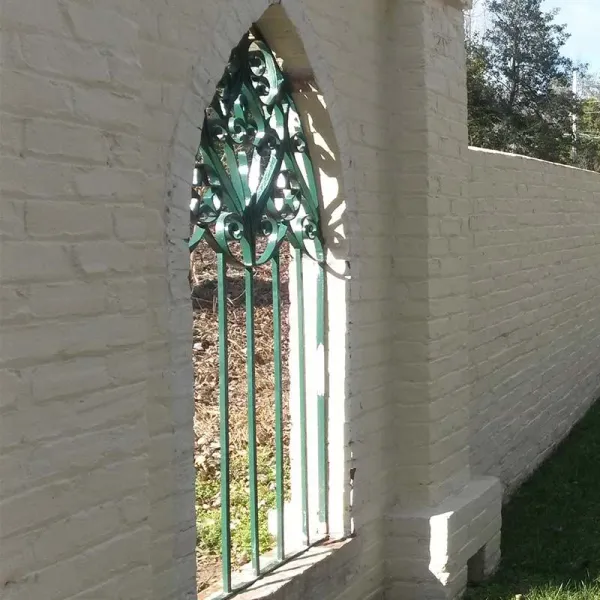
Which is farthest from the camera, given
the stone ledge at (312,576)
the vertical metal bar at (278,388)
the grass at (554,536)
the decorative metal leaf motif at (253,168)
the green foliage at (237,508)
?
the green foliage at (237,508)

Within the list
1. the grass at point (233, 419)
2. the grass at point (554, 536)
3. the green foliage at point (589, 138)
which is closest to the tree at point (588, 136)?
the green foliage at point (589, 138)

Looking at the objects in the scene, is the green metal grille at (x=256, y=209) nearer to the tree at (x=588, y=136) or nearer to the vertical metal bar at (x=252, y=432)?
the vertical metal bar at (x=252, y=432)

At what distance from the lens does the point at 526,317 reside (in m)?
6.00

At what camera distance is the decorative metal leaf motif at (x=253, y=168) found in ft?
9.83

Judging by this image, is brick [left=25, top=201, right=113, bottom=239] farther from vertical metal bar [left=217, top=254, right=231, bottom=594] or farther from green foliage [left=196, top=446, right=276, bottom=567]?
green foliage [left=196, top=446, right=276, bottom=567]

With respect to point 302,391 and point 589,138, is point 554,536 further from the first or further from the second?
point 589,138

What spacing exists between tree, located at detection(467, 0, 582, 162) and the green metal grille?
15722mm

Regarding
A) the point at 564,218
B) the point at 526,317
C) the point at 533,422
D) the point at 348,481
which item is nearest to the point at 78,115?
the point at 348,481

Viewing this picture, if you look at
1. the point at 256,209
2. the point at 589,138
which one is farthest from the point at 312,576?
the point at 589,138

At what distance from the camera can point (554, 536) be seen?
483 cm

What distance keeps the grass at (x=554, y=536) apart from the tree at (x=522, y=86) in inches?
524

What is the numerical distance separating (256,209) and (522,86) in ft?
58.6

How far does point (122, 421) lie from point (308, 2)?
6.07ft

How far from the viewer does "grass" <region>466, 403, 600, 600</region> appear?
4.12 metres
